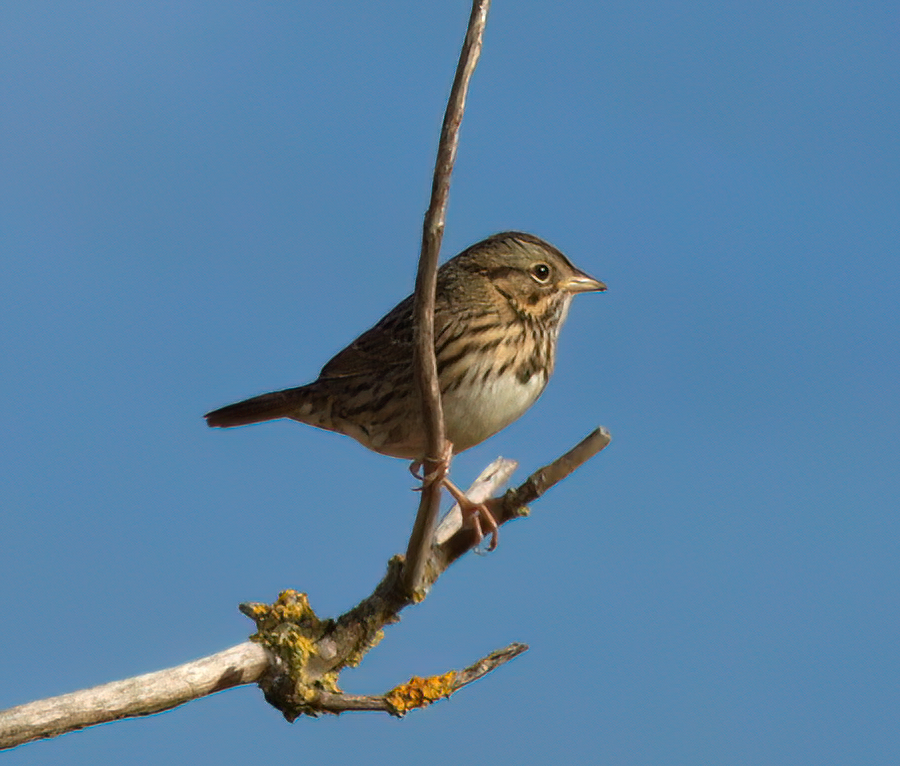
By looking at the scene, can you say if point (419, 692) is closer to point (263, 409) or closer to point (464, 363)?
point (464, 363)

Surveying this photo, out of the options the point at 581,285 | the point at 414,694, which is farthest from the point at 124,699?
the point at 581,285

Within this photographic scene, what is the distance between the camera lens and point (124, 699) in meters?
4.54

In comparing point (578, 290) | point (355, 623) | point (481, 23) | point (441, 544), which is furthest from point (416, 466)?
point (481, 23)

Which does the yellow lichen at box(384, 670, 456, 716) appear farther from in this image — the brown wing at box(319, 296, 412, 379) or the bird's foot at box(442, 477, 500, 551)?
the brown wing at box(319, 296, 412, 379)

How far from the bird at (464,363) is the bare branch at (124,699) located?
1.15 meters

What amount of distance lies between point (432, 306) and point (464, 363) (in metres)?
1.28

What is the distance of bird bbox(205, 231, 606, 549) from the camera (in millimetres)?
5406

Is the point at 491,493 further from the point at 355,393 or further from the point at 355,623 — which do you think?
the point at 355,623

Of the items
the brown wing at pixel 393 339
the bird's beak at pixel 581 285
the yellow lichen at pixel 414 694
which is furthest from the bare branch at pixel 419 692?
the bird's beak at pixel 581 285

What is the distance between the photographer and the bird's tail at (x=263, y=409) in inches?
246

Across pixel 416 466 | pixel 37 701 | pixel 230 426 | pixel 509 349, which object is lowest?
pixel 37 701

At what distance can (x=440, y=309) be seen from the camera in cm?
575

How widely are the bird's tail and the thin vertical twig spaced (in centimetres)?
151

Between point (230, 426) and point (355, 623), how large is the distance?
5.29 ft
